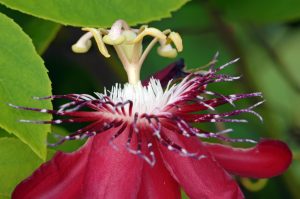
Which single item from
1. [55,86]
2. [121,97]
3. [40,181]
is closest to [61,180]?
[40,181]

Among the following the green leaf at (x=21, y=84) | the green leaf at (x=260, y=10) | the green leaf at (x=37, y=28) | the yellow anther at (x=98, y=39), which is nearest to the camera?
the green leaf at (x=21, y=84)

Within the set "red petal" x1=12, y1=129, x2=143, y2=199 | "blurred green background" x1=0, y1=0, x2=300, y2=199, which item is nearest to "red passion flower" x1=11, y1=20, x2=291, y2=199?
"red petal" x1=12, y1=129, x2=143, y2=199

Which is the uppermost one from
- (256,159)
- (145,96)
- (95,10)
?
(95,10)

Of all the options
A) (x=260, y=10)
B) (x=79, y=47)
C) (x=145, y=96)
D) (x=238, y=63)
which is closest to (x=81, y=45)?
(x=79, y=47)

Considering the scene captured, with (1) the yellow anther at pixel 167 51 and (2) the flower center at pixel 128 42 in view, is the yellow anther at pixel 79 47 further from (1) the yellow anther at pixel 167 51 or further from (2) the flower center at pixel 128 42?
(1) the yellow anther at pixel 167 51

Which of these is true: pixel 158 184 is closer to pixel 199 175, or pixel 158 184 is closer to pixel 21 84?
pixel 199 175

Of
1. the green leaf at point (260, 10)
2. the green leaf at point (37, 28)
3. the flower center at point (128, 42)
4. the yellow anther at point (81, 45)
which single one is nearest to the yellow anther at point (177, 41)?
the flower center at point (128, 42)

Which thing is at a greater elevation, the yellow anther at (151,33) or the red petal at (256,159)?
the yellow anther at (151,33)

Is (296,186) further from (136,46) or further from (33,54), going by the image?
(33,54)
